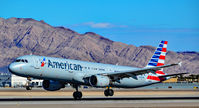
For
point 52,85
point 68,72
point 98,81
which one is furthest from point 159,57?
point 52,85

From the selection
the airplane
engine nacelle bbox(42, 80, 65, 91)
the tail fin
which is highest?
the tail fin

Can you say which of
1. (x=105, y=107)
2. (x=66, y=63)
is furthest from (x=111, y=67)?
(x=105, y=107)

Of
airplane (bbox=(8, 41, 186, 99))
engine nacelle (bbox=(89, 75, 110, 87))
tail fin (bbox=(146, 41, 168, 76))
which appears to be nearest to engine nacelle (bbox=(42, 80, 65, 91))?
airplane (bbox=(8, 41, 186, 99))

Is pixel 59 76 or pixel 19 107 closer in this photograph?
pixel 19 107

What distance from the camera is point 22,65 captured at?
5578 centimetres

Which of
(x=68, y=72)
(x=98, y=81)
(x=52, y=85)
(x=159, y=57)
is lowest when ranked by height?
(x=52, y=85)

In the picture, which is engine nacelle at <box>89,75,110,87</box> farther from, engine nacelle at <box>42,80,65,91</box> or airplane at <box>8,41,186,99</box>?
engine nacelle at <box>42,80,65,91</box>

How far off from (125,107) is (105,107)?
2083 millimetres

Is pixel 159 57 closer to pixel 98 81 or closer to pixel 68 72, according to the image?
pixel 98 81

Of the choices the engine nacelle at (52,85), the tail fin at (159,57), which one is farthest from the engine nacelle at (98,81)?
the tail fin at (159,57)

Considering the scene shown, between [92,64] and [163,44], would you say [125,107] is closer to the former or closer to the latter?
[92,64]

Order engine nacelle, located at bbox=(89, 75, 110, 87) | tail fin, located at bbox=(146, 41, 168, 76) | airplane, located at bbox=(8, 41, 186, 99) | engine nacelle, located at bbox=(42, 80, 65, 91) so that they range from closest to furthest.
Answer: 1. airplane, located at bbox=(8, 41, 186, 99)
2. engine nacelle, located at bbox=(89, 75, 110, 87)
3. engine nacelle, located at bbox=(42, 80, 65, 91)
4. tail fin, located at bbox=(146, 41, 168, 76)

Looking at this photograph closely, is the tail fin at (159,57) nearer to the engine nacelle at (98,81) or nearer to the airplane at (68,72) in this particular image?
the airplane at (68,72)

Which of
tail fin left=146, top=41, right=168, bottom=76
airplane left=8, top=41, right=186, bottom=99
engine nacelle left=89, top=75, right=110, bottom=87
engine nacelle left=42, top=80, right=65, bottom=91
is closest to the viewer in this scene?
airplane left=8, top=41, right=186, bottom=99
